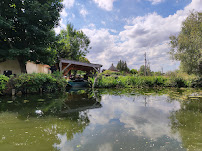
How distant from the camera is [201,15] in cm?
1388

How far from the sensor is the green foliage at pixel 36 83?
8204mm

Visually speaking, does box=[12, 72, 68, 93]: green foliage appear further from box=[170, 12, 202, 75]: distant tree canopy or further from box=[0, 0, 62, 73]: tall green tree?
box=[170, 12, 202, 75]: distant tree canopy

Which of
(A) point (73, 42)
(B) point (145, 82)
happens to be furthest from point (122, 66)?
(B) point (145, 82)

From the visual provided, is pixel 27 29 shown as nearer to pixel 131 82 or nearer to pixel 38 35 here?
pixel 38 35

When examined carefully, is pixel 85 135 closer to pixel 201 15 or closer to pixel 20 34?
pixel 20 34

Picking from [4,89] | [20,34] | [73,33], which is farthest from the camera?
[73,33]

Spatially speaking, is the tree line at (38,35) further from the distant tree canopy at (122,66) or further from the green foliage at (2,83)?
the distant tree canopy at (122,66)

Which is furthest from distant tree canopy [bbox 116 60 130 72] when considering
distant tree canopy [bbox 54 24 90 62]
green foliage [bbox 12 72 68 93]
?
green foliage [bbox 12 72 68 93]

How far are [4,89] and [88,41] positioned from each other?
26.8 m

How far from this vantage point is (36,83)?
8883 millimetres

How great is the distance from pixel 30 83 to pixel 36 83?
0.39 m

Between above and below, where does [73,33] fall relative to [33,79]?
above

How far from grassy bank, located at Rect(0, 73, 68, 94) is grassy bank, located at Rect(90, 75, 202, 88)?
16.2ft

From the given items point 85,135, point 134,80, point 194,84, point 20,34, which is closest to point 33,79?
point 20,34
